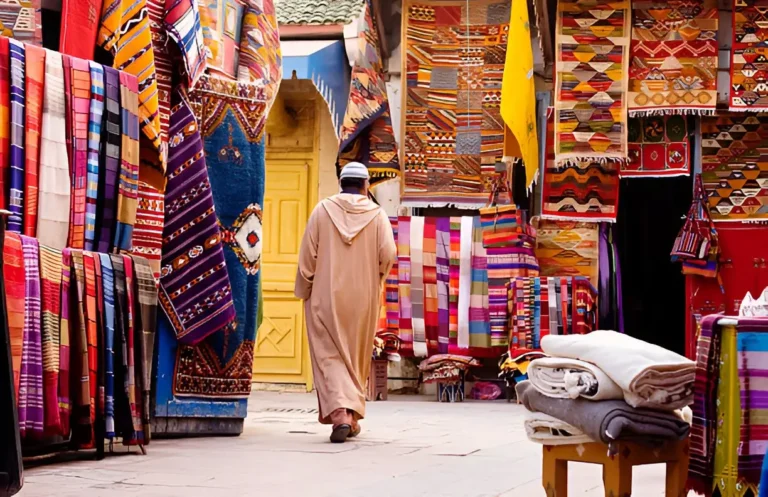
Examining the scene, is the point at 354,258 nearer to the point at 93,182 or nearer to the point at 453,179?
the point at 93,182

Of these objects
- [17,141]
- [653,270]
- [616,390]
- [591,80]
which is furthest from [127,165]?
[653,270]

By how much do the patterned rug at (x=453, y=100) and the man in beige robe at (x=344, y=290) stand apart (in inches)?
192

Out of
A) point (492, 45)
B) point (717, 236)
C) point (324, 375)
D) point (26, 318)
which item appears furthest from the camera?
point (492, 45)

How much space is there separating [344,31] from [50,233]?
7.14 meters

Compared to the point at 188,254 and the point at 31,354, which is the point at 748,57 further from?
the point at 31,354

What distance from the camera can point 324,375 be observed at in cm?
755

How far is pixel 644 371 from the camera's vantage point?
4.01 m

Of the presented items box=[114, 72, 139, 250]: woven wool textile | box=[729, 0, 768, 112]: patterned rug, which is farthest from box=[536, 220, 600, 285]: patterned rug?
box=[114, 72, 139, 250]: woven wool textile

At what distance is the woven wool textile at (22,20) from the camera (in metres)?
6.25

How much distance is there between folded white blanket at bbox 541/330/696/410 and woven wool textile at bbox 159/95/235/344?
3447mm

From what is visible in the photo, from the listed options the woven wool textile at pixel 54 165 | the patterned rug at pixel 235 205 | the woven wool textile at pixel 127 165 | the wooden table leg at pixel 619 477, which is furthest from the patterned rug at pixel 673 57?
the wooden table leg at pixel 619 477

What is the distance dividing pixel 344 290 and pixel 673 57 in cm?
586

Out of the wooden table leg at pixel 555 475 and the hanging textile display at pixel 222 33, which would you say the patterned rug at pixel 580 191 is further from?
the wooden table leg at pixel 555 475

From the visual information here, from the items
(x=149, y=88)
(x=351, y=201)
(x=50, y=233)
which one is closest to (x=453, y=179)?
(x=351, y=201)
